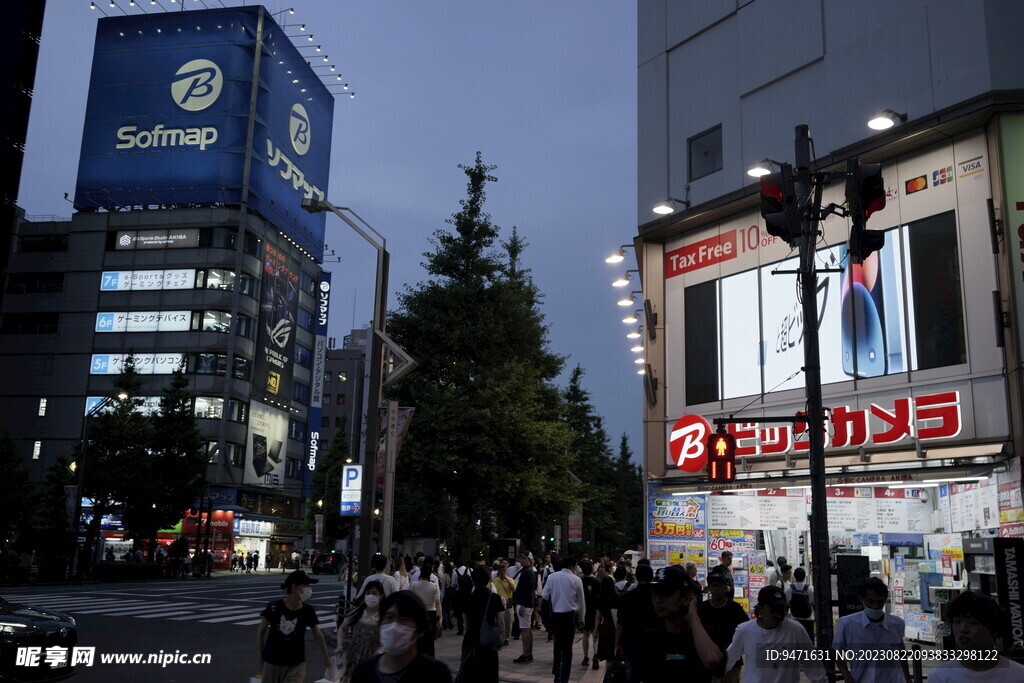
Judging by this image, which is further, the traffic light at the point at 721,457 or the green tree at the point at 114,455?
the green tree at the point at 114,455

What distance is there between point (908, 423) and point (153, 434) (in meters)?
45.4

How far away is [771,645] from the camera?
648 cm

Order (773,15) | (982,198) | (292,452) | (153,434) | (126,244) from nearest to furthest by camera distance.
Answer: (982,198)
(773,15)
(153,434)
(126,244)
(292,452)

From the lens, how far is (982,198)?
14992mm

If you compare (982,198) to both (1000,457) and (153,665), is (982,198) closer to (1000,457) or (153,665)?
(1000,457)

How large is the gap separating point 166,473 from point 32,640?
134ft

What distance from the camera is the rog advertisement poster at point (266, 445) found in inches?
2857

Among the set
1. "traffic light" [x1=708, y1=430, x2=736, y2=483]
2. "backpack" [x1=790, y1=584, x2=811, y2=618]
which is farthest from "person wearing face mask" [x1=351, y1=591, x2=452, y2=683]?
"traffic light" [x1=708, y1=430, x2=736, y2=483]

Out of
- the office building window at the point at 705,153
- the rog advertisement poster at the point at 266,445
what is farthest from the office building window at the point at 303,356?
the office building window at the point at 705,153

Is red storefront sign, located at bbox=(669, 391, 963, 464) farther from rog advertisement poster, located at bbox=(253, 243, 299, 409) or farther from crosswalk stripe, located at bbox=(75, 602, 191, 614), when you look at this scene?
rog advertisement poster, located at bbox=(253, 243, 299, 409)

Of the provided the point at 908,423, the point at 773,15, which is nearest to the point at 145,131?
the point at 773,15

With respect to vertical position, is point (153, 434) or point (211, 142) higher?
point (211, 142)

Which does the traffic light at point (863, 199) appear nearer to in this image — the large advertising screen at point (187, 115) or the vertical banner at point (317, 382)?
the large advertising screen at point (187, 115)

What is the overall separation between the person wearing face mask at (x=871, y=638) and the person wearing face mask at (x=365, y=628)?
15.1ft
